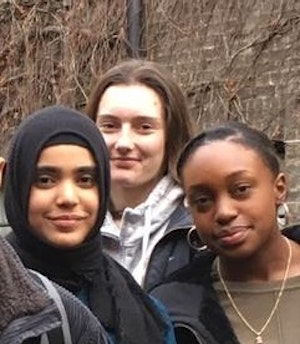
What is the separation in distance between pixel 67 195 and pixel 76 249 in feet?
0.41

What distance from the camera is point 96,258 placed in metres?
2.55

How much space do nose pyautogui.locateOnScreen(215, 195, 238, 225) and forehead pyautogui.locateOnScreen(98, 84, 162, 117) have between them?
0.47 m

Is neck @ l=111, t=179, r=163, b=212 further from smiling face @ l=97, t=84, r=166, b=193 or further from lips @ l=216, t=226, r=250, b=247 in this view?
lips @ l=216, t=226, r=250, b=247

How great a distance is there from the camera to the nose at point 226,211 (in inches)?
102

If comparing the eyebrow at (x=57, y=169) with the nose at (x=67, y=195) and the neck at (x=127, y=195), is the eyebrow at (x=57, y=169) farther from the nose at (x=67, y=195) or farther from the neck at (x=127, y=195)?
the neck at (x=127, y=195)

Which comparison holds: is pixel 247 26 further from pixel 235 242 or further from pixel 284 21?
pixel 235 242

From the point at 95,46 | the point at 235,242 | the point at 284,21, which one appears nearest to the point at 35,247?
the point at 235,242

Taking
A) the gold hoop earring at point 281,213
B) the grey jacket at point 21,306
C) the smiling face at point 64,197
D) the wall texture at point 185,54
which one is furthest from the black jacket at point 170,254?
the wall texture at point 185,54

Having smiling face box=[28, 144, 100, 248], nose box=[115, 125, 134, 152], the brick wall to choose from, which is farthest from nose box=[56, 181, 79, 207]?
the brick wall

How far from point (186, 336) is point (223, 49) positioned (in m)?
6.64

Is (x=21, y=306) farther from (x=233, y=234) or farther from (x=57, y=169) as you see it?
(x=233, y=234)

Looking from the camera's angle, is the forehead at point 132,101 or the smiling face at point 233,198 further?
the forehead at point 132,101

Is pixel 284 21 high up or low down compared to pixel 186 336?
up

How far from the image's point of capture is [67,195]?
254cm
